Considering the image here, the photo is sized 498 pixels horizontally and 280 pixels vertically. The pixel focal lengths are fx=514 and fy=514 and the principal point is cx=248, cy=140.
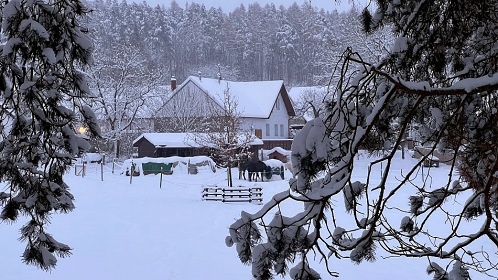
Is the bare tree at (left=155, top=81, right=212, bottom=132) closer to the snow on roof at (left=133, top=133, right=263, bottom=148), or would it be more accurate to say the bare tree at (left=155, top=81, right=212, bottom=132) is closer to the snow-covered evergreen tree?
the snow on roof at (left=133, top=133, right=263, bottom=148)

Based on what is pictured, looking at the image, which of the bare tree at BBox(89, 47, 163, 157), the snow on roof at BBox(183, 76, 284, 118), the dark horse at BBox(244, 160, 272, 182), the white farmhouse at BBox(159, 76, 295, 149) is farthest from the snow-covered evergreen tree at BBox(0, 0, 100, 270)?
the snow on roof at BBox(183, 76, 284, 118)

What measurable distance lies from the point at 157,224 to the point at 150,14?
2361 inches

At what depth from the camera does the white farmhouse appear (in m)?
39.9

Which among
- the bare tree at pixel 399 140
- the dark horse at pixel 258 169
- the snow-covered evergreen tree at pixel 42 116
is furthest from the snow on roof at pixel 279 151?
the snow-covered evergreen tree at pixel 42 116

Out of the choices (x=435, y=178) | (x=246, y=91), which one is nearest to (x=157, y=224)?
(x=435, y=178)

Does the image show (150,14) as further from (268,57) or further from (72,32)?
(72,32)

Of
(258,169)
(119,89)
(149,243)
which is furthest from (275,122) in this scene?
(149,243)

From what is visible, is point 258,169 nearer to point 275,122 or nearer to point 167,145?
point 167,145

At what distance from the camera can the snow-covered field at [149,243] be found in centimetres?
912

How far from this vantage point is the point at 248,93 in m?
42.3

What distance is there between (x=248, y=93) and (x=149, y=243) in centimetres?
3126

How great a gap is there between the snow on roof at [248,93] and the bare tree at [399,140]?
33.5 metres

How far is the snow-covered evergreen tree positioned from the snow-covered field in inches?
188

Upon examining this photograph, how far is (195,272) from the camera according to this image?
9.20 m
